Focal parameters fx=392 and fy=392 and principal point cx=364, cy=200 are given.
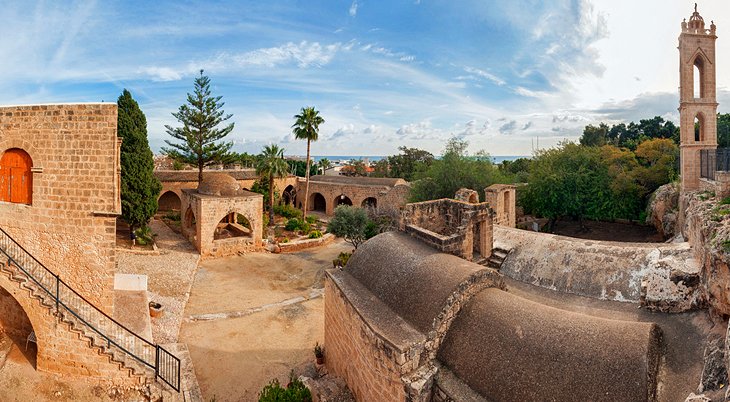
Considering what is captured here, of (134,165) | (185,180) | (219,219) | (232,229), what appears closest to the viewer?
(134,165)

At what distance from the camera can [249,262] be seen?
19.2 m

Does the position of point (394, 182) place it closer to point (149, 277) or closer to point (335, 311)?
point (149, 277)

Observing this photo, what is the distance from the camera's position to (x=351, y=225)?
20.8m

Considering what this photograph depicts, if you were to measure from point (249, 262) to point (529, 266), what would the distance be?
13.1m

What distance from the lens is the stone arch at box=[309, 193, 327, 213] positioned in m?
36.2

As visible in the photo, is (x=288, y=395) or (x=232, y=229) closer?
(x=288, y=395)

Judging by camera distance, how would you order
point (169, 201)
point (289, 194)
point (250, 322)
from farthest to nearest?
point (289, 194), point (169, 201), point (250, 322)

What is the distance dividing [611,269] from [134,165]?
20.3m

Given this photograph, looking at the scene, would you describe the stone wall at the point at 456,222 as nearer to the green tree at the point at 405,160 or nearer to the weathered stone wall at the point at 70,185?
the weathered stone wall at the point at 70,185

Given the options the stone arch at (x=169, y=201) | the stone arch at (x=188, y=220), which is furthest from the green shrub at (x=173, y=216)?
the stone arch at (x=188, y=220)

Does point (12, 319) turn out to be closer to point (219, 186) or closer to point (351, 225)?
point (219, 186)

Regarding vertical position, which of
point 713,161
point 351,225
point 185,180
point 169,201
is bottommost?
point 351,225

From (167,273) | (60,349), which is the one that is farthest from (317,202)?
(60,349)

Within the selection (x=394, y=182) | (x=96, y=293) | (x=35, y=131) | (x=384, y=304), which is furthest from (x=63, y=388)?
(x=394, y=182)
